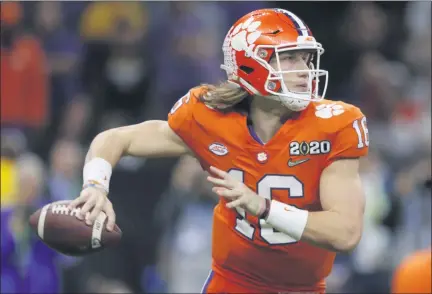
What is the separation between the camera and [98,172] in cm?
464

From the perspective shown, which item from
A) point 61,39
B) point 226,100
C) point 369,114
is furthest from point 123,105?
point 226,100

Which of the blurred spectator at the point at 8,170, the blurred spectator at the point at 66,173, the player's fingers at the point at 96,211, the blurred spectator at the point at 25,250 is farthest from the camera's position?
the blurred spectator at the point at 66,173

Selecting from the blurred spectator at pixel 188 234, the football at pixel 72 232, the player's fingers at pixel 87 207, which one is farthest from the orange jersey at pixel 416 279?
the blurred spectator at pixel 188 234

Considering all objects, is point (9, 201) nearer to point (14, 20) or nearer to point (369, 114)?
point (14, 20)

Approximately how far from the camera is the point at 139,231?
26.1 ft

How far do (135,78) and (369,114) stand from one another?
210 cm

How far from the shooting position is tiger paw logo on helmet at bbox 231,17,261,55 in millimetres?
4723

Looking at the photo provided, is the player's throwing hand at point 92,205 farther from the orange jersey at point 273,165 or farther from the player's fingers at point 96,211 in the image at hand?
the orange jersey at point 273,165

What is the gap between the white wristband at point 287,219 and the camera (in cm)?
429

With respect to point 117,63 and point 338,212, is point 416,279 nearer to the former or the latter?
point 338,212

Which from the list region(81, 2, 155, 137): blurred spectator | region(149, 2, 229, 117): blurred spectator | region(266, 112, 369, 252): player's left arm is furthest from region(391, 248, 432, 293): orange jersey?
region(149, 2, 229, 117): blurred spectator

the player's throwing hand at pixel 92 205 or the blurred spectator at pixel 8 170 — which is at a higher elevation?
the player's throwing hand at pixel 92 205

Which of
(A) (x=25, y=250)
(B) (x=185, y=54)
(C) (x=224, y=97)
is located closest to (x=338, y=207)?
(C) (x=224, y=97)

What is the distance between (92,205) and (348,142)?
1120mm
